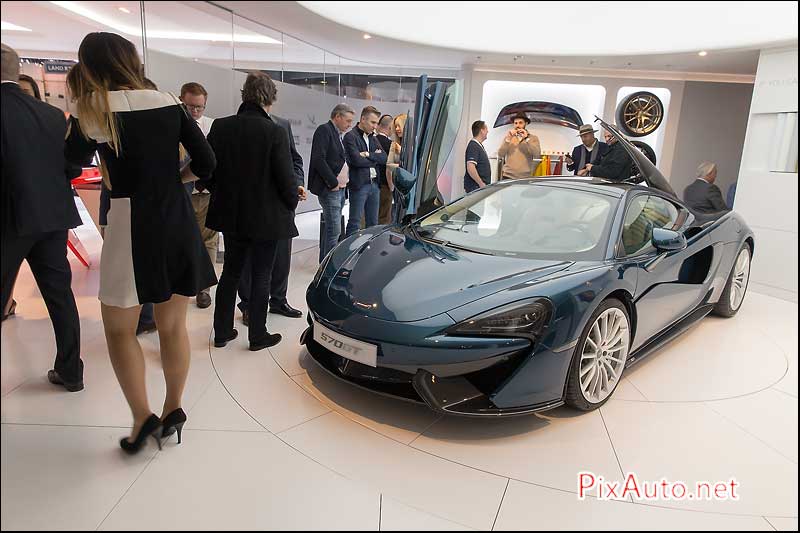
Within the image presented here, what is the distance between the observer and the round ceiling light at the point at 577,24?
4.57 ft

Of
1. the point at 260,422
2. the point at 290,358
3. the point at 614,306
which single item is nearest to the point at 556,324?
the point at 614,306

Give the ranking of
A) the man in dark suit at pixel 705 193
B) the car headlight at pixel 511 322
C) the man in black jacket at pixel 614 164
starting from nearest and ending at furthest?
the car headlight at pixel 511 322, the man in dark suit at pixel 705 193, the man in black jacket at pixel 614 164

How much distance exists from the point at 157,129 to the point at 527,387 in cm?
159

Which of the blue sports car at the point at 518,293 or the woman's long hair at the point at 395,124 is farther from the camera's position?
the woman's long hair at the point at 395,124

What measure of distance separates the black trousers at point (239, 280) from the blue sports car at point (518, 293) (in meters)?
0.38

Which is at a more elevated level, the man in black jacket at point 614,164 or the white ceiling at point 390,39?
the white ceiling at point 390,39

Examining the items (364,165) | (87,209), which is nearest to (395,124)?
(364,165)

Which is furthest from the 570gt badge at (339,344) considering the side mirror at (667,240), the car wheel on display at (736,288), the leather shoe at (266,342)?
the car wheel on display at (736,288)

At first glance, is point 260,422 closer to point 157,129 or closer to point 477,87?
point 157,129

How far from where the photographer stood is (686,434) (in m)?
2.21

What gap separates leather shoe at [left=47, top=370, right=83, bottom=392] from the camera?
5.05 feet

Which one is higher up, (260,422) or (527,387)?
(527,387)

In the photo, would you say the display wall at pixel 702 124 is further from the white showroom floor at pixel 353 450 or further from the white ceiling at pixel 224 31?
the white showroom floor at pixel 353 450

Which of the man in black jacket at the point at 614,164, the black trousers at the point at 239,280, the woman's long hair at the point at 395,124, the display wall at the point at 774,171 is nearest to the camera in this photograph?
the display wall at the point at 774,171
